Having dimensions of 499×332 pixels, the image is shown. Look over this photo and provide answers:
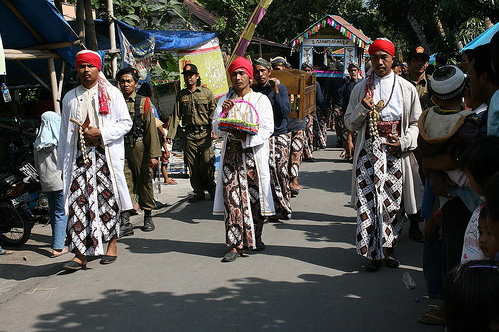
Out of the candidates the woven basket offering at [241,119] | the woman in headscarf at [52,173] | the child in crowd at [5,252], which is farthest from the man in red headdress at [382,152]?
the child in crowd at [5,252]

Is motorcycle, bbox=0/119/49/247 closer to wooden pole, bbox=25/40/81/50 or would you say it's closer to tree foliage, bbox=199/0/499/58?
wooden pole, bbox=25/40/81/50

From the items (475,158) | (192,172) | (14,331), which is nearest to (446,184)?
(475,158)

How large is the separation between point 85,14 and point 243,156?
485 centimetres

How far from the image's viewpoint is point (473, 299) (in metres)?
2.31

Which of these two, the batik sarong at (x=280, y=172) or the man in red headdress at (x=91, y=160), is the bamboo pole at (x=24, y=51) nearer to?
the man in red headdress at (x=91, y=160)

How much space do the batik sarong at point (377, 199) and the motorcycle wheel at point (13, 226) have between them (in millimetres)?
3855

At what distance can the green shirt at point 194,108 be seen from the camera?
9.62 metres

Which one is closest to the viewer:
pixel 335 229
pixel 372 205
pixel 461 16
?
pixel 372 205

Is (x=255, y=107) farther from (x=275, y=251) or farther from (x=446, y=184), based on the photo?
(x=446, y=184)

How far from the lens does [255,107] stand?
661 centimetres

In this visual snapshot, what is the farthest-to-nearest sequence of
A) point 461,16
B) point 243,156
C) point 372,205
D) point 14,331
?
point 461,16
point 243,156
point 372,205
point 14,331

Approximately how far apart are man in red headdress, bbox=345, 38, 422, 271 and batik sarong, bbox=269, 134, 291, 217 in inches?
93.4

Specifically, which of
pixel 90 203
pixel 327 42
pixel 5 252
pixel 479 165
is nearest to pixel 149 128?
pixel 90 203

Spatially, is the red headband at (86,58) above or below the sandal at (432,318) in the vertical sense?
above
